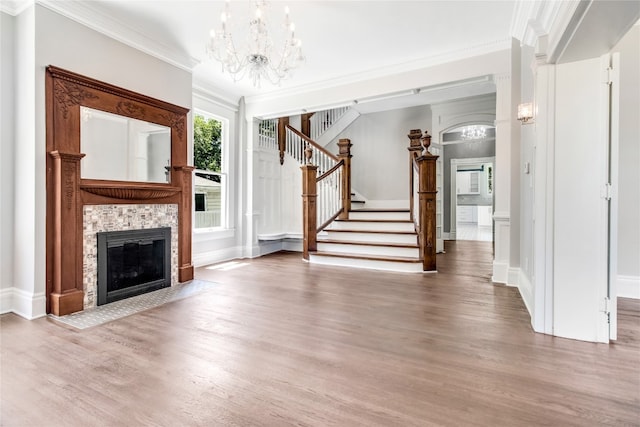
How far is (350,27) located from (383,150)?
14.7ft

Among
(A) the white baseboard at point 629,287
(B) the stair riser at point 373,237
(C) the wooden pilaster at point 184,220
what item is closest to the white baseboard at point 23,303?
(C) the wooden pilaster at point 184,220

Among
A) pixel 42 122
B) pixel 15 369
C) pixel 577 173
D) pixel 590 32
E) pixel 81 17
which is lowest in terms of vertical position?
pixel 15 369

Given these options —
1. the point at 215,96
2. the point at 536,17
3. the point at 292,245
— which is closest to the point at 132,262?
the point at 215,96

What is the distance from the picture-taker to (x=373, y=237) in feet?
17.5

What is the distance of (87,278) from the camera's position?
3.05 m

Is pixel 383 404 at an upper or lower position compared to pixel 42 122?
lower

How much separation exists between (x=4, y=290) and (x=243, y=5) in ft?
11.4

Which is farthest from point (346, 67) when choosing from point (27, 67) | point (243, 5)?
point (27, 67)

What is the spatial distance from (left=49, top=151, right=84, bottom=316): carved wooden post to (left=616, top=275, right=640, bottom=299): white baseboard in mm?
5599

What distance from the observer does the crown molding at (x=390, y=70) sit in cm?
386

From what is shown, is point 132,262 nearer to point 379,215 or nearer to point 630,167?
point 379,215

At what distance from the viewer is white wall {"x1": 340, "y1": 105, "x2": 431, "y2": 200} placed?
24.6 feet

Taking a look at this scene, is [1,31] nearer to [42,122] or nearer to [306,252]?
[42,122]

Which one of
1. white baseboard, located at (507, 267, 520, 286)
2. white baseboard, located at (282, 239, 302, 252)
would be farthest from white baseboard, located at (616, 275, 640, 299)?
white baseboard, located at (282, 239, 302, 252)
